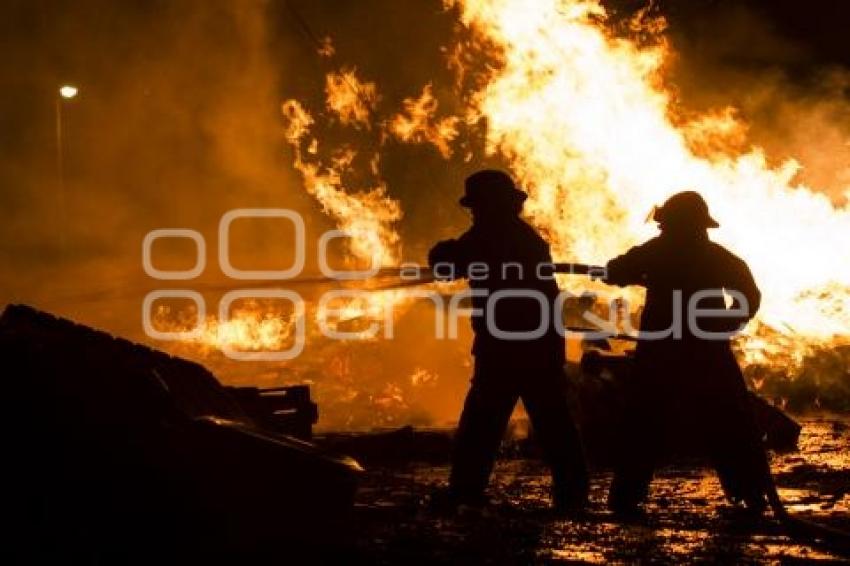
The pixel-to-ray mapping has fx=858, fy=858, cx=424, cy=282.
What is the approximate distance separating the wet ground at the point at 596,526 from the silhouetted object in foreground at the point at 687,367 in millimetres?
284

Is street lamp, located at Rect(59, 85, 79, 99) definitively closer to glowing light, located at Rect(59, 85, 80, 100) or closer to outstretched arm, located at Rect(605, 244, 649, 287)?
glowing light, located at Rect(59, 85, 80, 100)

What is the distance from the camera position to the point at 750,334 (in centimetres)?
1345

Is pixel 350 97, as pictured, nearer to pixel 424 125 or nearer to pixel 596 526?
pixel 424 125

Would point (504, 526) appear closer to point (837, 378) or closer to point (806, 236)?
point (806, 236)

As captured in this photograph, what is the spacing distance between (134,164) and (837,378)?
1420 centimetres

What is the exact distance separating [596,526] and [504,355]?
122cm

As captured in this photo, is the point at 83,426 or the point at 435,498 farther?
the point at 435,498

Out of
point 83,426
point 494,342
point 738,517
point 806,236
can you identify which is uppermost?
point 806,236

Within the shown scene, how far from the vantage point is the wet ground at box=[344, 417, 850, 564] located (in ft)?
12.9

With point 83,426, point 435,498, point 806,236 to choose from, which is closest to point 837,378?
point 806,236

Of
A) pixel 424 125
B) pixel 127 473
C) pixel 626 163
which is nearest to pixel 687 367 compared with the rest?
pixel 127 473

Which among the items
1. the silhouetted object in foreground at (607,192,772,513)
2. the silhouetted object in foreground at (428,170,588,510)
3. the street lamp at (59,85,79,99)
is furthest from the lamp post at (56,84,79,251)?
the silhouetted object in foreground at (607,192,772,513)

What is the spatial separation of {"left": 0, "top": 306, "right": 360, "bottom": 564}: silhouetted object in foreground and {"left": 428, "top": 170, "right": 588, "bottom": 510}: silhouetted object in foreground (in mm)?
2253

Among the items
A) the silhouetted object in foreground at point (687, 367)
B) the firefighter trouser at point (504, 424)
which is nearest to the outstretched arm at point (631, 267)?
the silhouetted object in foreground at point (687, 367)
